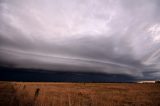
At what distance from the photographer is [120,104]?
15.2 m

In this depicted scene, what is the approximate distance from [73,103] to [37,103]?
3255 millimetres

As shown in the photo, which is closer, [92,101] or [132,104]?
[132,104]

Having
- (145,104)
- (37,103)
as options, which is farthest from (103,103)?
(37,103)

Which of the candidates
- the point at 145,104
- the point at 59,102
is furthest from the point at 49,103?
the point at 145,104

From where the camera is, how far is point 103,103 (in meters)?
15.5

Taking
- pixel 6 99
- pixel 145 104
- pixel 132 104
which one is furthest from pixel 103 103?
pixel 6 99

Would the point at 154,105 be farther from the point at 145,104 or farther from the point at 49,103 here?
the point at 49,103

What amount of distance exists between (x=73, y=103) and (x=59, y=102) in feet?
4.38

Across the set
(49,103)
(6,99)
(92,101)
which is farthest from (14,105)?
(92,101)

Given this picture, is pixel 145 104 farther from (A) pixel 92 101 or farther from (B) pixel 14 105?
(B) pixel 14 105

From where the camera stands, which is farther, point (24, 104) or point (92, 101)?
point (92, 101)

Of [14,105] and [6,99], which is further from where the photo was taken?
[6,99]

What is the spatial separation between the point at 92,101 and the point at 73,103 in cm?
201

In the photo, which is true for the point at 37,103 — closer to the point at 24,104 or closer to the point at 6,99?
the point at 24,104
